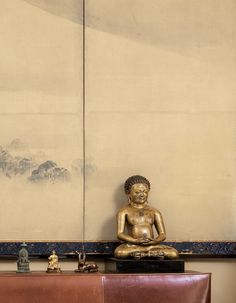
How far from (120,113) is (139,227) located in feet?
2.13

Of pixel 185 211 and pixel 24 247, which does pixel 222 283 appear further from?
pixel 24 247

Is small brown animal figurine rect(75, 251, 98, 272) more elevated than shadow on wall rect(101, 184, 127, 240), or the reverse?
shadow on wall rect(101, 184, 127, 240)

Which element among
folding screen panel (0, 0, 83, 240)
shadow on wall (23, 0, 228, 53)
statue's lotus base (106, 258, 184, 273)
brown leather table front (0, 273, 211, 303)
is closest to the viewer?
brown leather table front (0, 273, 211, 303)

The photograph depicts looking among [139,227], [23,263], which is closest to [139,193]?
[139,227]

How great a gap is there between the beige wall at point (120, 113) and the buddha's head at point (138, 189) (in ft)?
0.57

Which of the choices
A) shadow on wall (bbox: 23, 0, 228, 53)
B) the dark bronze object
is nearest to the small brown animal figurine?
the dark bronze object

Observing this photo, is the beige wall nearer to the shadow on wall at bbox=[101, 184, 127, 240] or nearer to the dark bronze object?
the shadow on wall at bbox=[101, 184, 127, 240]

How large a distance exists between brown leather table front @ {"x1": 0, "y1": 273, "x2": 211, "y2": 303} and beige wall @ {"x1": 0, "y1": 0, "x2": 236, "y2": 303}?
19.9 inches

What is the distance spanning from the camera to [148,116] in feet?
13.1

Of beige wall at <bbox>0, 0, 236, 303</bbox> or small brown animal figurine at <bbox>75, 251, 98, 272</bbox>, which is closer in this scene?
small brown animal figurine at <bbox>75, 251, 98, 272</bbox>

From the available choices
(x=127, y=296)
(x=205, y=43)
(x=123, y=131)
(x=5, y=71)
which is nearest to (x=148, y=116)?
(x=123, y=131)

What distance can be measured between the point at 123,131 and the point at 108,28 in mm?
558

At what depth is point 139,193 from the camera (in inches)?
147

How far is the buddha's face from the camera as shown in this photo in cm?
373
